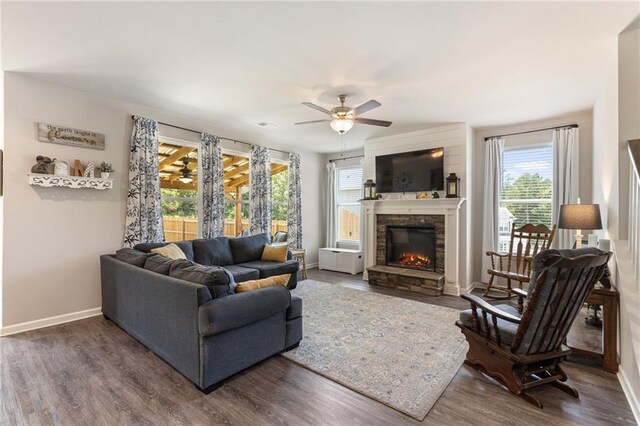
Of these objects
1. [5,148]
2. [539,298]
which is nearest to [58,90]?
[5,148]

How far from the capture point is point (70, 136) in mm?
3635

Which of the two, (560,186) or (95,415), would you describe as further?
(560,186)

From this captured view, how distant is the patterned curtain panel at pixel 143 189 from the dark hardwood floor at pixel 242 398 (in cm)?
177

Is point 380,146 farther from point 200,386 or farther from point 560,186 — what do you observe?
point 200,386

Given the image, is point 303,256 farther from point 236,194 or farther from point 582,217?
point 582,217

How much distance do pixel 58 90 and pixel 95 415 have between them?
368cm

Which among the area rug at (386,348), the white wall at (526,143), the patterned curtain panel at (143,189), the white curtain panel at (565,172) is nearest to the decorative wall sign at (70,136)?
the patterned curtain panel at (143,189)

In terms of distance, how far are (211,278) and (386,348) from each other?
1833mm

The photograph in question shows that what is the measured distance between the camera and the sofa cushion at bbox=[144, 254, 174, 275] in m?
2.70

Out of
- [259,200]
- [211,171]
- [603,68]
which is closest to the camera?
[603,68]

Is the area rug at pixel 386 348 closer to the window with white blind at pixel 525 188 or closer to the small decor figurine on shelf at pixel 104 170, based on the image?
the window with white blind at pixel 525 188

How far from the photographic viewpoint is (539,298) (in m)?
1.98

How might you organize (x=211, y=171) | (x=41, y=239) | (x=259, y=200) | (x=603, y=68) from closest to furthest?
(x=603, y=68), (x=41, y=239), (x=211, y=171), (x=259, y=200)

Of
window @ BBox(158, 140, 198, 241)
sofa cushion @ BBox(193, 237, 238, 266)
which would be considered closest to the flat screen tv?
sofa cushion @ BBox(193, 237, 238, 266)
